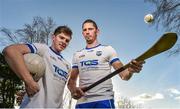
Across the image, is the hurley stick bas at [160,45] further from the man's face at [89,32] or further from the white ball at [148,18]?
the white ball at [148,18]

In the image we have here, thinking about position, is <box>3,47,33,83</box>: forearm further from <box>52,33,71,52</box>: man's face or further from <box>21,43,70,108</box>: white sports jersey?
<box>52,33,71,52</box>: man's face

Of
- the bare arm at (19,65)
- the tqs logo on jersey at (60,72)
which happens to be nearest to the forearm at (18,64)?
the bare arm at (19,65)

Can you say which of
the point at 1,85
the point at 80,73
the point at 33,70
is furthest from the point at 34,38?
the point at 33,70

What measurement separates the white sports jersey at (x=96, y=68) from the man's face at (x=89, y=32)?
0.17 metres

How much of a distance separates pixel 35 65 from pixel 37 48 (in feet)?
1.05

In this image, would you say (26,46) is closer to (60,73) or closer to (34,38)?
(60,73)

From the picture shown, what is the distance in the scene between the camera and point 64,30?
179 inches

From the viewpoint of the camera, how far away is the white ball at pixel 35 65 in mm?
3905

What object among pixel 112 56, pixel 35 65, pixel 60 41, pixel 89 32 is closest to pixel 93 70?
pixel 112 56

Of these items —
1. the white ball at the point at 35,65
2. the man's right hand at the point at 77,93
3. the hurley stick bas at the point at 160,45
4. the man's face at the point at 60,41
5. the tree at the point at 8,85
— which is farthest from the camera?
the tree at the point at 8,85

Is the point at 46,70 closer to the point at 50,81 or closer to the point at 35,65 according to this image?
the point at 50,81

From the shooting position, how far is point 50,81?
4.15 metres

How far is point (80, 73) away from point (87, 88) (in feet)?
1.50

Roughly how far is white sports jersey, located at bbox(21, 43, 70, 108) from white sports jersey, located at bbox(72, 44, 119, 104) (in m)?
0.74
